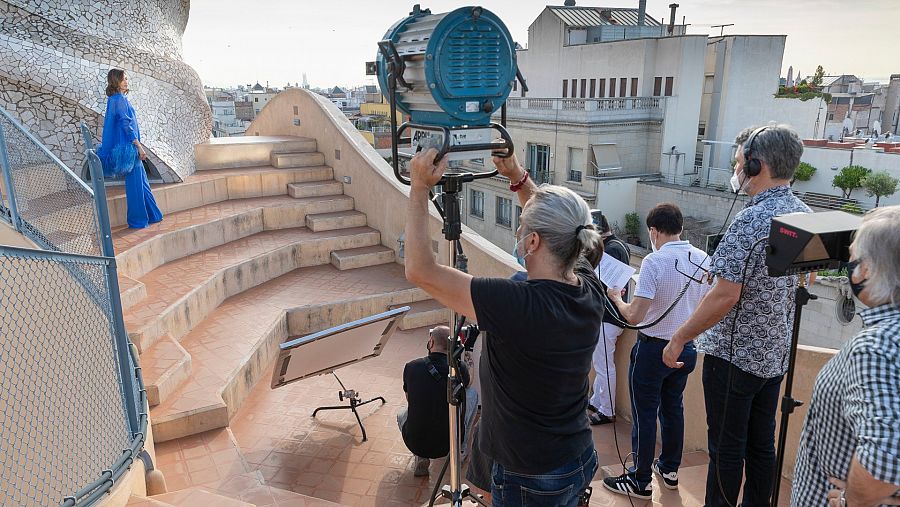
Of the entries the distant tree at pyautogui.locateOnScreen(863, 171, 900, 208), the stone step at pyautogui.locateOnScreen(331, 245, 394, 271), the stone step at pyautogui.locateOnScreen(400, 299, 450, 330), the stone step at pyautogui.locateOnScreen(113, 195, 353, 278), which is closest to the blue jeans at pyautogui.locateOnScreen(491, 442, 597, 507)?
the stone step at pyautogui.locateOnScreen(400, 299, 450, 330)

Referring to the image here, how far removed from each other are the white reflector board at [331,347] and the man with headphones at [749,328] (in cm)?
214

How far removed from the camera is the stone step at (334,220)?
8108 millimetres

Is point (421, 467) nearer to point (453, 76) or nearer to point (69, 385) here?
point (69, 385)

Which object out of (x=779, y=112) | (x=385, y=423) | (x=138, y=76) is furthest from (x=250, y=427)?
(x=779, y=112)

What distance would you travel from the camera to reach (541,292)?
1.90 metres

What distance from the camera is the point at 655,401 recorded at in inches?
129

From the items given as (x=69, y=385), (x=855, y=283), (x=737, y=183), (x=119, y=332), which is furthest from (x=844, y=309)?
(x=69, y=385)

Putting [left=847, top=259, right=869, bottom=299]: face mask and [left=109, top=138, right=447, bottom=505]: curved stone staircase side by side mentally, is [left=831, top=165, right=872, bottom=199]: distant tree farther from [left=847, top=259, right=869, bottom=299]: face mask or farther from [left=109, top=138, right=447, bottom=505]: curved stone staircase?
[left=847, top=259, right=869, bottom=299]: face mask

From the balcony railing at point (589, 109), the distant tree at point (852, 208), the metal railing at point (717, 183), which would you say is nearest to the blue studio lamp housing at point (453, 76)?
the distant tree at point (852, 208)

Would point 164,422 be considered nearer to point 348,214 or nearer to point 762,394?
point 762,394

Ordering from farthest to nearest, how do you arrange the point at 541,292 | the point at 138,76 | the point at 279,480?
the point at 138,76 < the point at 279,480 < the point at 541,292

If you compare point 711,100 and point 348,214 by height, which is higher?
point 711,100

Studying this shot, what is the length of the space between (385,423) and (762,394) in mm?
2944

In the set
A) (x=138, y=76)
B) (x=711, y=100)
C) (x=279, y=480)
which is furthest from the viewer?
(x=711, y=100)
